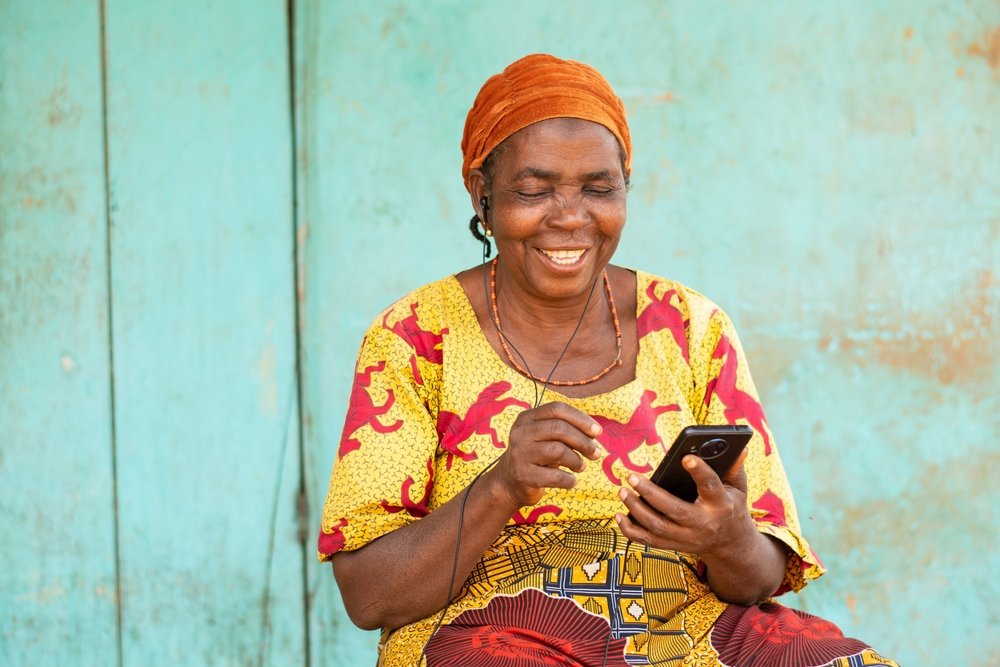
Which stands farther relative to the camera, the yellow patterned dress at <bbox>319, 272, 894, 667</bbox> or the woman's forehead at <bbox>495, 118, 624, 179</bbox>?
the woman's forehead at <bbox>495, 118, 624, 179</bbox>

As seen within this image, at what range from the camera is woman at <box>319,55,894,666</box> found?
2182mm

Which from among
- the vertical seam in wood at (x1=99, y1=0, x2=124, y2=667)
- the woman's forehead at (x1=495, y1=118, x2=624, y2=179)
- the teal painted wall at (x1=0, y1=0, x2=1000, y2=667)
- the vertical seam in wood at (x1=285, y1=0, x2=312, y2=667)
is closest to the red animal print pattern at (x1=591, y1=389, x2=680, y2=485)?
the woman's forehead at (x1=495, y1=118, x2=624, y2=179)

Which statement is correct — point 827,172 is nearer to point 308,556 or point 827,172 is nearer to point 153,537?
point 308,556

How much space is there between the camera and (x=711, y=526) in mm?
2137

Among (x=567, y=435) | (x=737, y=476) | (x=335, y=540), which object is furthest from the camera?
(x=335, y=540)

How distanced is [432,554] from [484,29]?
180cm

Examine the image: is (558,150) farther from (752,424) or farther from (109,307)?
(109,307)

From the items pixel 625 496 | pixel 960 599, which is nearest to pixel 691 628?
pixel 625 496

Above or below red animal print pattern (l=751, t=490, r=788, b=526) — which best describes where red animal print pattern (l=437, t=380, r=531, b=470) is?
above

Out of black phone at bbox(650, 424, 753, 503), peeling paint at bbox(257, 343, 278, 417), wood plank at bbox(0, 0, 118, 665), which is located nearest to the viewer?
black phone at bbox(650, 424, 753, 503)

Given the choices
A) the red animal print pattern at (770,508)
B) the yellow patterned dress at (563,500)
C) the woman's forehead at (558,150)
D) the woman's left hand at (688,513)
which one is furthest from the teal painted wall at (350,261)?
the woman's left hand at (688,513)

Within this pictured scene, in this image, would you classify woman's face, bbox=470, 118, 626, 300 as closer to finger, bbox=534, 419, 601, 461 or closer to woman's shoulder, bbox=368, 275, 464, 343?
woman's shoulder, bbox=368, 275, 464, 343

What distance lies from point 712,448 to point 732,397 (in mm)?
507

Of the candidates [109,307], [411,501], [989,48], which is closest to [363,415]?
[411,501]
